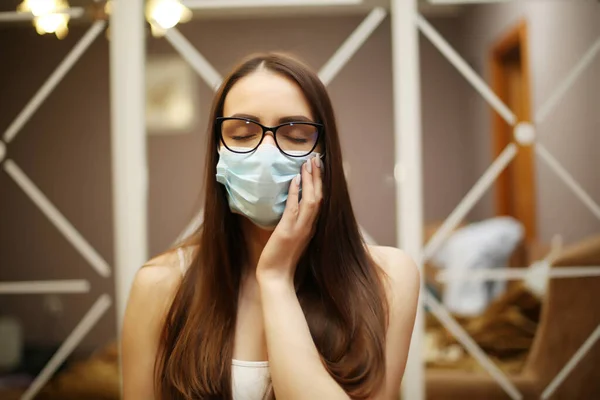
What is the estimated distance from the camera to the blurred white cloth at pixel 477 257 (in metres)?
2.27

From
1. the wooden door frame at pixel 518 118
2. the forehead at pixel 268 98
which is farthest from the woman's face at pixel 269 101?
the wooden door frame at pixel 518 118

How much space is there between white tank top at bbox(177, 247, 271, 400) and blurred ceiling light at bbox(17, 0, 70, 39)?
51.4 inches

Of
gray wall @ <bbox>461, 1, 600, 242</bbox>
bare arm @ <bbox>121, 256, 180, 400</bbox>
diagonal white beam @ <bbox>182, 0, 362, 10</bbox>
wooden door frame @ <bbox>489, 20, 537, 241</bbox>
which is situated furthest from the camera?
wooden door frame @ <bbox>489, 20, 537, 241</bbox>

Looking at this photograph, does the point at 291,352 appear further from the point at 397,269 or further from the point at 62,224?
the point at 62,224

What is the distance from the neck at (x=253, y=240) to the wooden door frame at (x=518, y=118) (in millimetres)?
1611

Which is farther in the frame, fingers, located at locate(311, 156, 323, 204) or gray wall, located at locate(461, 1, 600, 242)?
gray wall, located at locate(461, 1, 600, 242)

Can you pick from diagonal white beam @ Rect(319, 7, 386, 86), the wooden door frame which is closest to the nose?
diagonal white beam @ Rect(319, 7, 386, 86)

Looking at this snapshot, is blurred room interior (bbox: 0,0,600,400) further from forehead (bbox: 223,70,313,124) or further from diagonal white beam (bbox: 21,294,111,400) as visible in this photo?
forehead (bbox: 223,70,313,124)

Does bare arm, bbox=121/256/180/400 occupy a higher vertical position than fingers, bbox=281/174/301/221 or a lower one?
lower

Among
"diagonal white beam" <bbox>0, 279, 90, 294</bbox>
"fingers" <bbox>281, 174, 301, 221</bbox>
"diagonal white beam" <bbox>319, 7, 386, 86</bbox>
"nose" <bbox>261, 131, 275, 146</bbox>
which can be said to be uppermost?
"diagonal white beam" <bbox>319, 7, 386, 86</bbox>

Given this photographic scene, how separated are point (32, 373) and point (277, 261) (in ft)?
4.16

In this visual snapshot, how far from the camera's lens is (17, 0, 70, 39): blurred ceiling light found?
1699mm

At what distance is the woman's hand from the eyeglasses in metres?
0.04

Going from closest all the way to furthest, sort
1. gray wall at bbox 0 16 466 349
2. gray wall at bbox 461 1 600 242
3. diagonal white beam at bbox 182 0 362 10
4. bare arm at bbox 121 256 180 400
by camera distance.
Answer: bare arm at bbox 121 256 180 400 < diagonal white beam at bbox 182 0 362 10 < gray wall at bbox 461 1 600 242 < gray wall at bbox 0 16 466 349
